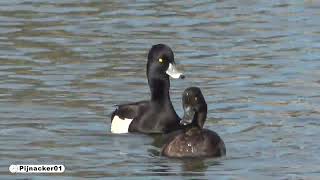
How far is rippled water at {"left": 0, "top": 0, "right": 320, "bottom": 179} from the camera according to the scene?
16.2 m

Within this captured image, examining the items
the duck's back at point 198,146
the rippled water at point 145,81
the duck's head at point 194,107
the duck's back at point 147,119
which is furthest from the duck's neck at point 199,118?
the duck's back at point 147,119

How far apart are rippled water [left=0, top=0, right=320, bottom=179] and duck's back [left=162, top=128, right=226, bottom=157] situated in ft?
0.40

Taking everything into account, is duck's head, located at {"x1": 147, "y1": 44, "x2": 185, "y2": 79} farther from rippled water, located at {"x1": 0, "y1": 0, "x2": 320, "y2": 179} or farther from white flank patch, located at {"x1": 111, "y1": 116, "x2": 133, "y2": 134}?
white flank patch, located at {"x1": 111, "y1": 116, "x2": 133, "y2": 134}

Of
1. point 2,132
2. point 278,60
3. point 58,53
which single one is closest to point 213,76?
point 278,60

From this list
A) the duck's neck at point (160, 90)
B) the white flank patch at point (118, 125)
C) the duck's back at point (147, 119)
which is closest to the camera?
the white flank patch at point (118, 125)

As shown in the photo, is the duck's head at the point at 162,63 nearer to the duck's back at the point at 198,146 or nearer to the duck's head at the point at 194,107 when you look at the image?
the duck's head at the point at 194,107

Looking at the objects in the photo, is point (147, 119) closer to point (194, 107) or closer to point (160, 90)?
point (160, 90)

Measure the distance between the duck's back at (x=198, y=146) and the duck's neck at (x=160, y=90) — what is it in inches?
97.0

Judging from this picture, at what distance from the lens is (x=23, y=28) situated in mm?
26891

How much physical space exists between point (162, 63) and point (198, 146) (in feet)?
9.41

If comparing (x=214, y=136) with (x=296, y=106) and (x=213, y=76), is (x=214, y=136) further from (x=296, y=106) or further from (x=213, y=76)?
(x=213, y=76)

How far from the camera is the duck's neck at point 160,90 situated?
1895 cm

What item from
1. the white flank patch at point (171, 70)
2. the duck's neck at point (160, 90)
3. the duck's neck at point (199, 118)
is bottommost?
the duck's neck at point (199, 118)

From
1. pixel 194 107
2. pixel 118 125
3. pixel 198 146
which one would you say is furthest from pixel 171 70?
pixel 198 146
